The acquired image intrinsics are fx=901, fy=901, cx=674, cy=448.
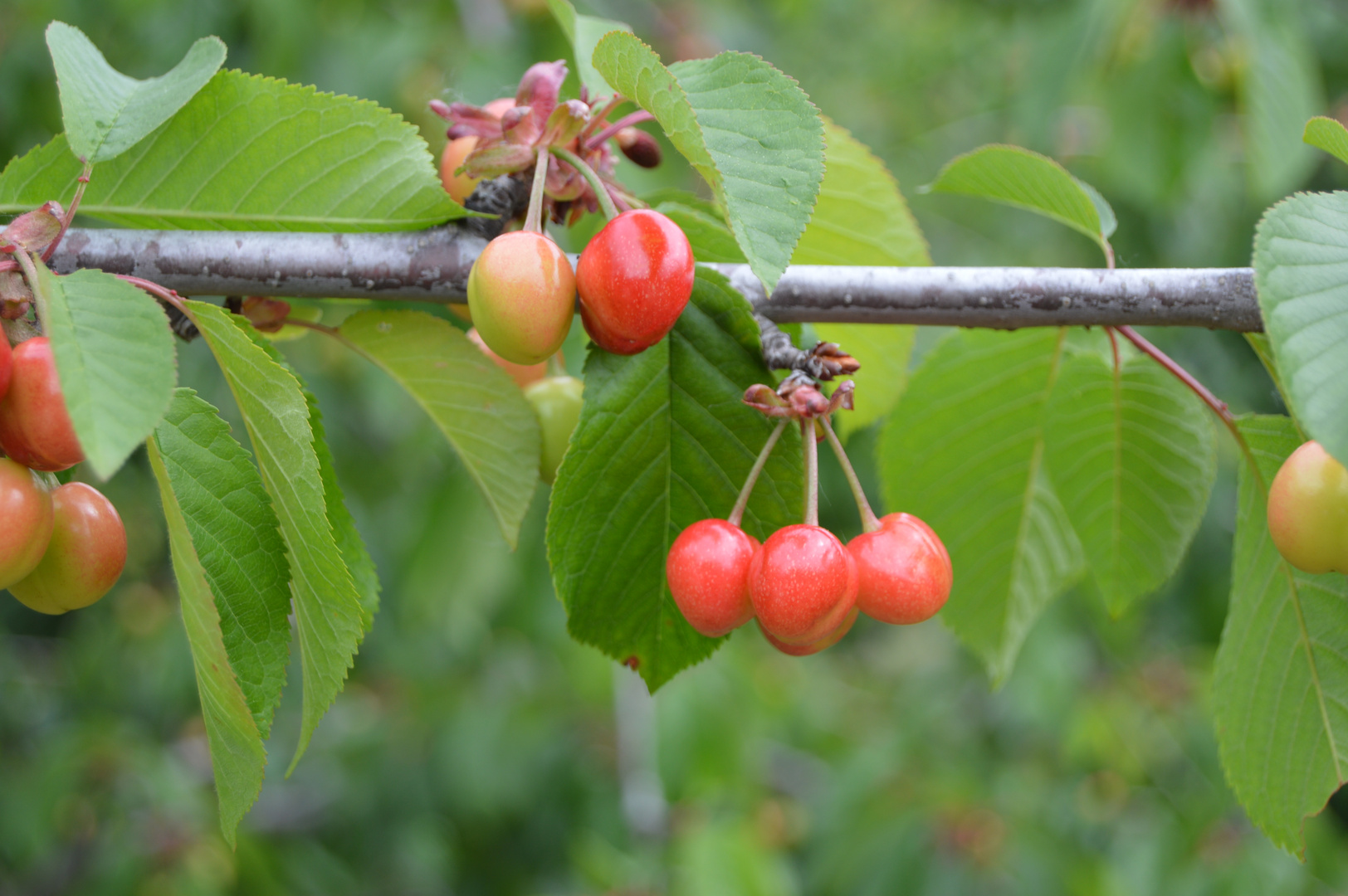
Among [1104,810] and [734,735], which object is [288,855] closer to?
[734,735]

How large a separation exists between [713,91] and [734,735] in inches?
92.3

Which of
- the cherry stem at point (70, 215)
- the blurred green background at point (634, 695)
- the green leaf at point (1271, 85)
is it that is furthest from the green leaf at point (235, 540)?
the green leaf at point (1271, 85)

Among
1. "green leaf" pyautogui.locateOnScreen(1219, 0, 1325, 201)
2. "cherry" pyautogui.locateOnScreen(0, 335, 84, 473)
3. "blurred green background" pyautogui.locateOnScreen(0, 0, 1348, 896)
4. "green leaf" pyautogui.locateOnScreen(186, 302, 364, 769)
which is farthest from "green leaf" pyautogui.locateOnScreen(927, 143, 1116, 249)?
"green leaf" pyautogui.locateOnScreen(1219, 0, 1325, 201)

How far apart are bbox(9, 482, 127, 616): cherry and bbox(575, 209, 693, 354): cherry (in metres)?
0.37

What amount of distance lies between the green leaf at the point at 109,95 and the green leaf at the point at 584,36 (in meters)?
0.31

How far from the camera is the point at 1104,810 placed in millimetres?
3646

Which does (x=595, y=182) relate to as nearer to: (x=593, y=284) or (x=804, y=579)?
(x=593, y=284)

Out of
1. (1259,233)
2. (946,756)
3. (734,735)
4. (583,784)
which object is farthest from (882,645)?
(1259,233)

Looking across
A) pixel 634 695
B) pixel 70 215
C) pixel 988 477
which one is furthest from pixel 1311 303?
pixel 634 695

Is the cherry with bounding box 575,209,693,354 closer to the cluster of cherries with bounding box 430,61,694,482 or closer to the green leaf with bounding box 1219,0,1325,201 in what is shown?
the cluster of cherries with bounding box 430,61,694,482

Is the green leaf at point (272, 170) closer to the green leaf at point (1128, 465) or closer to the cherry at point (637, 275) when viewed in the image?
the cherry at point (637, 275)

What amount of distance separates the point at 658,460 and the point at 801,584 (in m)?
0.18

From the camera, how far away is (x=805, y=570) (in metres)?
0.60

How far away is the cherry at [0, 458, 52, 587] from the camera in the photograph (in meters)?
0.54
